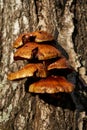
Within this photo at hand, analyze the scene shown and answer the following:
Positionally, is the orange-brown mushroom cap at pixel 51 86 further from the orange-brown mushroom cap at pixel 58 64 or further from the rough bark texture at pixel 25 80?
the rough bark texture at pixel 25 80

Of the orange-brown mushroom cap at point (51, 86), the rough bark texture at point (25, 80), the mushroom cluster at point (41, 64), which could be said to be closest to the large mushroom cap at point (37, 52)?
the mushroom cluster at point (41, 64)

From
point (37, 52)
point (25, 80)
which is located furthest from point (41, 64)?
point (25, 80)

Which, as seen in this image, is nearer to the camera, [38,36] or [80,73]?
[38,36]

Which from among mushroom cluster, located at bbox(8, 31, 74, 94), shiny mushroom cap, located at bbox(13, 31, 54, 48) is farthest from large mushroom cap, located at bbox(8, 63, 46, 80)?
shiny mushroom cap, located at bbox(13, 31, 54, 48)

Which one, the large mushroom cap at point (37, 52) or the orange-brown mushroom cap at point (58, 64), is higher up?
the large mushroom cap at point (37, 52)

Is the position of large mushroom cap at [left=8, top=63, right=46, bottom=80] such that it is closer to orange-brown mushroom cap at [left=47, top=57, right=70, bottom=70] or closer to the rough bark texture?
orange-brown mushroom cap at [left=47, top=57, right=70, bottom=70]

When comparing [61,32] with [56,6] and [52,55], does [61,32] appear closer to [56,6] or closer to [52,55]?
[56,6]

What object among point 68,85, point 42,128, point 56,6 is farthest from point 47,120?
point 56,6
